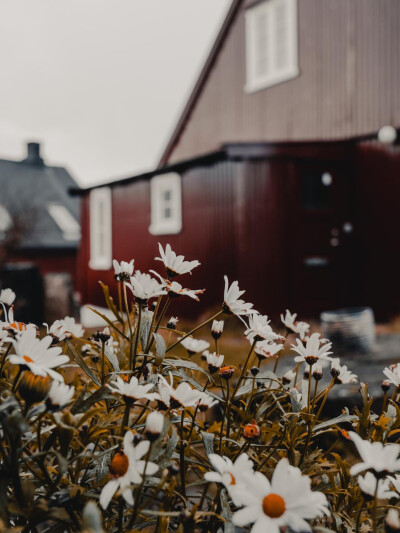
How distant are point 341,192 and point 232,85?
12.0ft

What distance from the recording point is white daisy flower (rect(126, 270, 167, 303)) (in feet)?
2.70

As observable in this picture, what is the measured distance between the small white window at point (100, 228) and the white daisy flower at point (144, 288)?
1024 cm

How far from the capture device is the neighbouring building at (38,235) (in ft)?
32.3

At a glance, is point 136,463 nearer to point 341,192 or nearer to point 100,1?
point 100,1

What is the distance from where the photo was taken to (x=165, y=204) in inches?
381

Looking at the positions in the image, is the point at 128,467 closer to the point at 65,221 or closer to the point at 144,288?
the point at 144,288

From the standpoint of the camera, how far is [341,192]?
8.25m

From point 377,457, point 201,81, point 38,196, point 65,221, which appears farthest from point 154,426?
point 38,196

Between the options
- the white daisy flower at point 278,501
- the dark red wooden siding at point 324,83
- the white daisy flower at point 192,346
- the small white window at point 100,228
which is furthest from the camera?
the small white window at point 100,228

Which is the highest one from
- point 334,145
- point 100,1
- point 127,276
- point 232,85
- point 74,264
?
point 232,85

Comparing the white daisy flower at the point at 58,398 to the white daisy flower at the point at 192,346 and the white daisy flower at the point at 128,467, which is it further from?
the white daisy flower at the point at 192,346

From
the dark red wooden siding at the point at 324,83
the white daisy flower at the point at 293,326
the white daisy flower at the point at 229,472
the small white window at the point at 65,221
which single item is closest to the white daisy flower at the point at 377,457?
the white daisy flower at the point at 229,472

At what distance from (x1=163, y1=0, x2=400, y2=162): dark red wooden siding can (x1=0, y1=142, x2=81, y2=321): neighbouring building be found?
4.51 metres

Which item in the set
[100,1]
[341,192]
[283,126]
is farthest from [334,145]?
[100,1]
